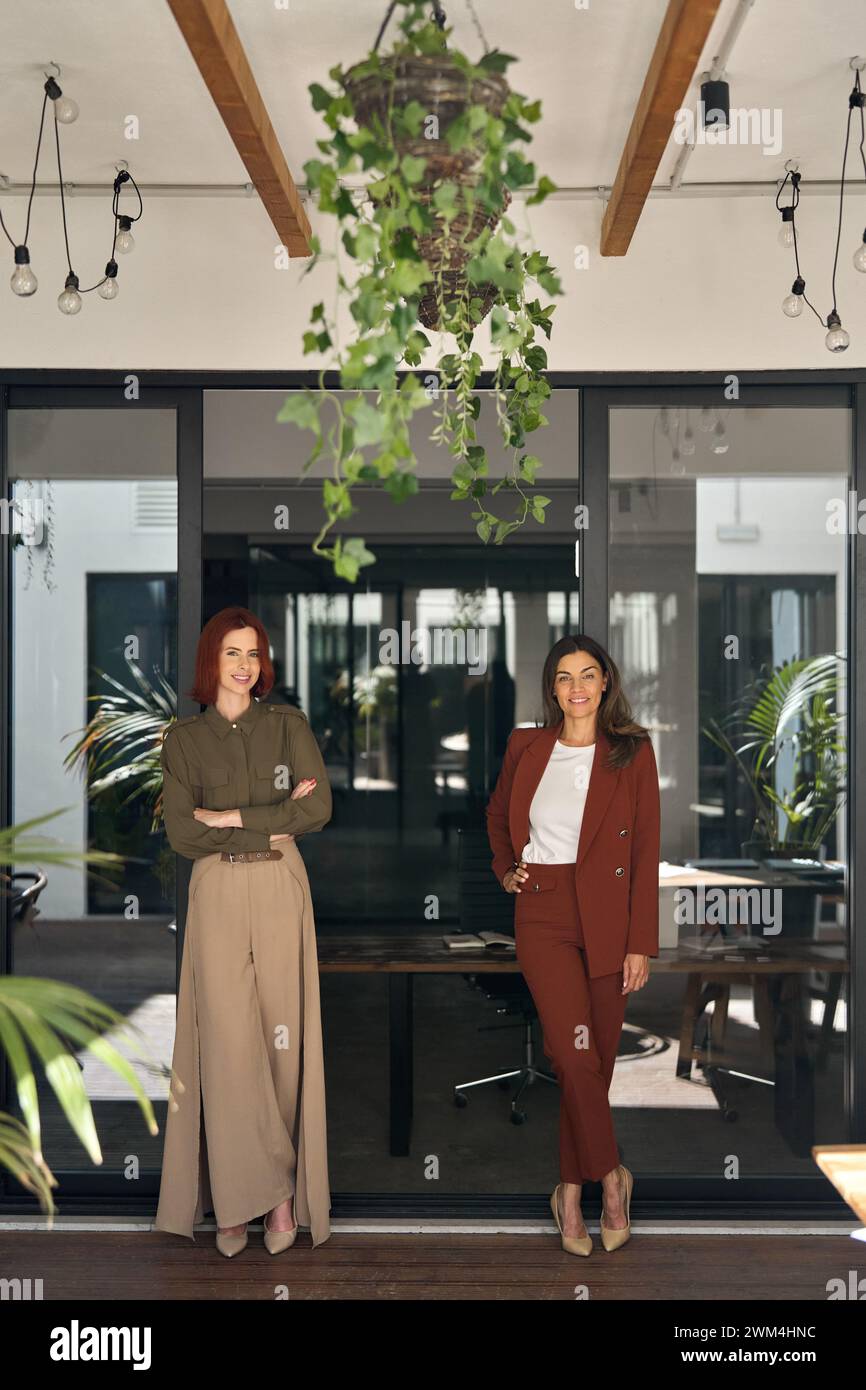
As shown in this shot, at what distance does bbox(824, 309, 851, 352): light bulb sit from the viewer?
354 centimetres

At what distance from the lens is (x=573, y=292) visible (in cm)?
388

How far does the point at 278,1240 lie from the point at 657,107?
3.18 meters

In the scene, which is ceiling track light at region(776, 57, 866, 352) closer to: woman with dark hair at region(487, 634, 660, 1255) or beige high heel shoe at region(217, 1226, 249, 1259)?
woman with dark hair at region(487, 634, 660, 1255)

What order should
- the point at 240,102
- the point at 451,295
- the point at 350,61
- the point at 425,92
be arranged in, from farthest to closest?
the point at 350,61, the point at 240,102, the point at 451,295, the point at 425,92

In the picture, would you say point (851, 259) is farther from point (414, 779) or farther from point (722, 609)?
point (414, 779)

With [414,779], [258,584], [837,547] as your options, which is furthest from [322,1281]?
[258,584]

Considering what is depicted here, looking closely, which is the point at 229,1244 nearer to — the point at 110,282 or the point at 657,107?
the point at 110,282

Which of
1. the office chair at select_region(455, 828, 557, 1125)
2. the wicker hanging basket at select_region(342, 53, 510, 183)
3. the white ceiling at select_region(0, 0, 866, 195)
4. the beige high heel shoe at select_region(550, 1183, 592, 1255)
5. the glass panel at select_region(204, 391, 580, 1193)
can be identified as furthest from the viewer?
the glass panel at select_region(204, 391, 580, 1193)

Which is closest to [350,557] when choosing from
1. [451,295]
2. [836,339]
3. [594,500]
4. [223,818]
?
[451,295]

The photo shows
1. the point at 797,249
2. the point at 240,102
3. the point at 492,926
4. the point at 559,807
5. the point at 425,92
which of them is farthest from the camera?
the point at 492,926

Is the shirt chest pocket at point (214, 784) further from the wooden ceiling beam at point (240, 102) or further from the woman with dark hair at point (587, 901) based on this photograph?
the wooden ceiling beam at point (240, 102)

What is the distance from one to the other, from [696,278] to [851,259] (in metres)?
0.51

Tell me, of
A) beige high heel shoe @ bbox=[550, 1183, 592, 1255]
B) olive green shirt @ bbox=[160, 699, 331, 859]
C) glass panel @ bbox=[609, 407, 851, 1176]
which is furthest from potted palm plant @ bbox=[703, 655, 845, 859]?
olive green shirt @ bbox=[160, 699, 331, 859]
